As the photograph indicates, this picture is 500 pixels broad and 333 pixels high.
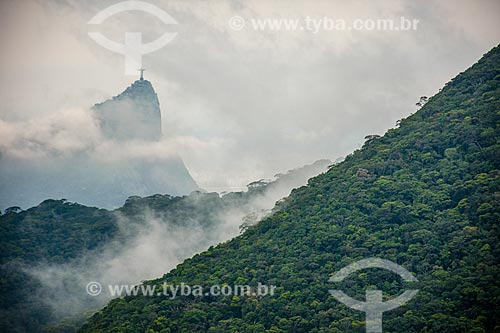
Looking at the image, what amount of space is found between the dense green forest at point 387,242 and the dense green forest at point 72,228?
8365 mm

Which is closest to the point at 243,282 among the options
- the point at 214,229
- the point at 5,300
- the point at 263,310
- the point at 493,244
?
the point at 263,310

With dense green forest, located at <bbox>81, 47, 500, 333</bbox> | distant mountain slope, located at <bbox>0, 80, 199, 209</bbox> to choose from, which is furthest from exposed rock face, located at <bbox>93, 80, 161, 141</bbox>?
dense green forest, located at <bbox>81, 47, 500, 333</bbox>

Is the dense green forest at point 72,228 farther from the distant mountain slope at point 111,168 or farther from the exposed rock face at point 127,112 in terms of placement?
the exposed rock face at point 127,112

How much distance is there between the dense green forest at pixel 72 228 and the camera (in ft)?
154

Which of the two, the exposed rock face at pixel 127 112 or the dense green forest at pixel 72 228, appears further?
the exposed rock face at pixel 127 112

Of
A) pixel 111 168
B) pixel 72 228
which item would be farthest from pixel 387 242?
pixel 111 168

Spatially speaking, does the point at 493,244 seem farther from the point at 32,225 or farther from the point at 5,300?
the point at 32,225

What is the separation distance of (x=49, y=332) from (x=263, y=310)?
52.8 ft

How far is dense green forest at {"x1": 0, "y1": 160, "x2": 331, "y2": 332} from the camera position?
47.1 m

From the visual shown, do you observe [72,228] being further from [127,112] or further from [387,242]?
[127,112]

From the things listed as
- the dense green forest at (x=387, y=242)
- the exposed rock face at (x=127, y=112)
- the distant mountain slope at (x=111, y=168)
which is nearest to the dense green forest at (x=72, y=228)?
the dense green forest at (x=387, y=242)

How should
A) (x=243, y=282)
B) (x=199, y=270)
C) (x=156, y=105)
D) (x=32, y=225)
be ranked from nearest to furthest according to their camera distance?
1. (x=243, y=282)
2. (x=199, y=270)
3. (x=32, y=225)
4. (x=156, y=105)

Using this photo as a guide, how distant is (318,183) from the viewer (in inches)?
1676

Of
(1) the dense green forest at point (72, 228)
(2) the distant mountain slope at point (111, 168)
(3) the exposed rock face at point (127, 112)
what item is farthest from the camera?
(3) the exposed rock face at point (127, 112)
